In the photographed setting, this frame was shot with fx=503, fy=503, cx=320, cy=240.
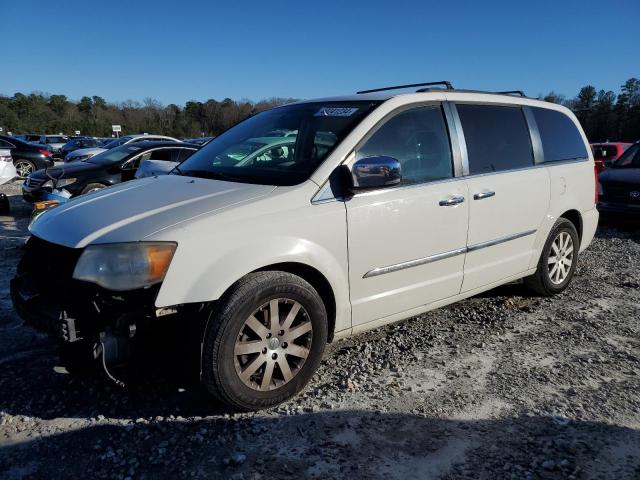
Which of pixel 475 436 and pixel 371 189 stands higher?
pixel 371 189

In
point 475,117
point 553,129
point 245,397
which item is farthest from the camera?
point 553,129

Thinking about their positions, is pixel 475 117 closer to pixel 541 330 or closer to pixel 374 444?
pixel 541 330

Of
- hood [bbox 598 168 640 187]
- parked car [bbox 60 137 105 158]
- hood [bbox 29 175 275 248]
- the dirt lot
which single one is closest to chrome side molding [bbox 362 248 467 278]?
the dirt lot

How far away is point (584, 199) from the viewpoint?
5020mm

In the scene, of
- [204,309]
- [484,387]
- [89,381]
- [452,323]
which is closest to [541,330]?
Answer: [452,323]

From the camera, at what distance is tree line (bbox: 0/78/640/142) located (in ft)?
156

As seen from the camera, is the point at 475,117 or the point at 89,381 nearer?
the point at 89,381

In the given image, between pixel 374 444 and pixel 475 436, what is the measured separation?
0.55 meters

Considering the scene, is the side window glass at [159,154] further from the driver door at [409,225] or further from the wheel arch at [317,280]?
the wheel arch at [317,280]

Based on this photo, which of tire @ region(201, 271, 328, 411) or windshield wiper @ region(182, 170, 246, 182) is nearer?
tire @ region(201, 271, 328, 411)

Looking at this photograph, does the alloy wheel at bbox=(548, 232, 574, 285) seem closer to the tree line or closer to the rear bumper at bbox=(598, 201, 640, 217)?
the rear bumper at bbox=(598, 201, 640, 217)

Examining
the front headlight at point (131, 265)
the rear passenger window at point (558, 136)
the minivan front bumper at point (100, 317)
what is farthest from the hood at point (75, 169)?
the rear passenger window at point (558, 136)

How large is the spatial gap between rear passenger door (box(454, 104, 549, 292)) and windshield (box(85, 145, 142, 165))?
24.7 ft

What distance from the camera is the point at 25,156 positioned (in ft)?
52.4
